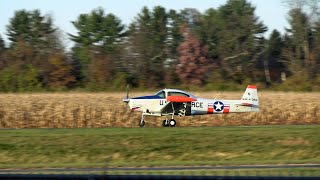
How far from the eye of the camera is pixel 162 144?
2644cm

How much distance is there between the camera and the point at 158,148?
25.9m

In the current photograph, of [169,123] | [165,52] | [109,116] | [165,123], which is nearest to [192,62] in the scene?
[165,52]

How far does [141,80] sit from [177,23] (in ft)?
94.4

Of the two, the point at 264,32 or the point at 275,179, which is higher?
the point at 264,32

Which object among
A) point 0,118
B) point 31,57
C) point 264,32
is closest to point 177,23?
point 264,32

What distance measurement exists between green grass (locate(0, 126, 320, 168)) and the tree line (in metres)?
29.7

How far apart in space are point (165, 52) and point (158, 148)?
193 feet

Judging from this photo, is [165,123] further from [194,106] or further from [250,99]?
[250,99]

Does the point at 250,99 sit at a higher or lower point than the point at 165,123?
higher

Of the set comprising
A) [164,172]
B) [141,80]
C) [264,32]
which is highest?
[264,32]

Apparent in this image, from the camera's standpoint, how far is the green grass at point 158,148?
24.2 metres

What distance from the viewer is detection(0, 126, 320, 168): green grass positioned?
952 inches

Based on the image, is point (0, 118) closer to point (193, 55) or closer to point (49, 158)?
point (49, 158)

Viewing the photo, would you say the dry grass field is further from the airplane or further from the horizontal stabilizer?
the horizontal stabilizer
